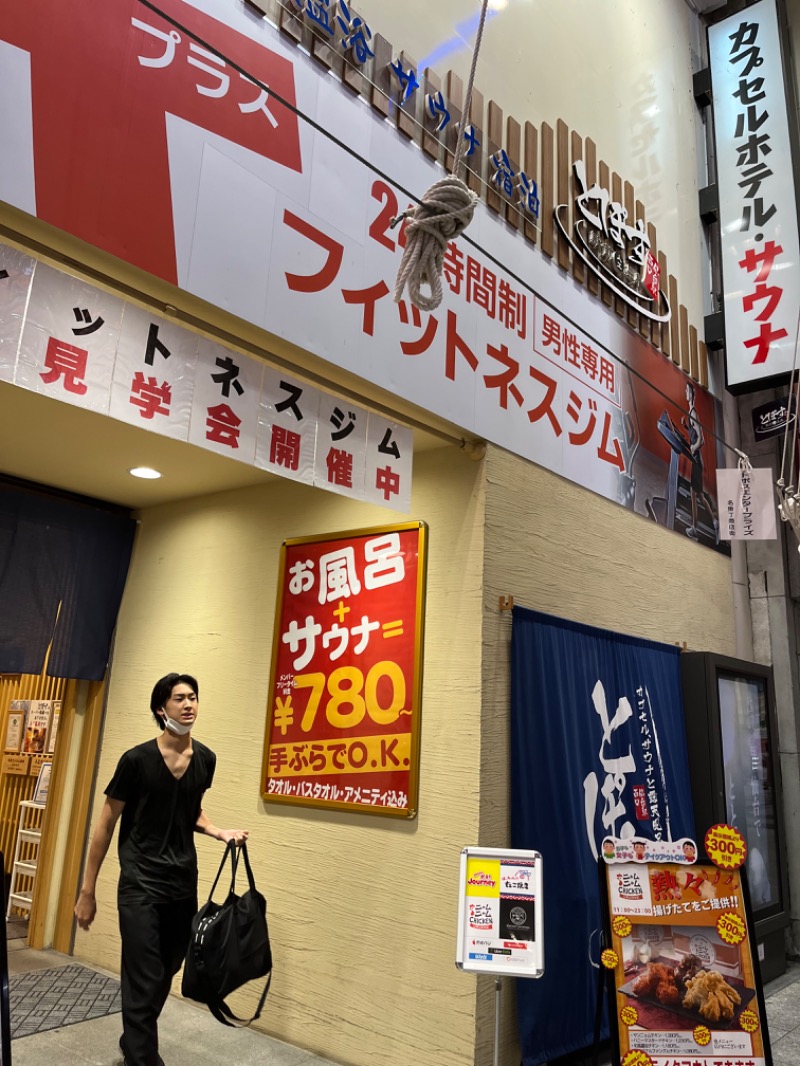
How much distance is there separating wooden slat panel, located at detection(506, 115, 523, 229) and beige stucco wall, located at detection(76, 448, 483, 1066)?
145 cm

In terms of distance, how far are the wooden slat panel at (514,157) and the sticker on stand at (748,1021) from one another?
3.75 metres

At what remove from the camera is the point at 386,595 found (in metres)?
3.86

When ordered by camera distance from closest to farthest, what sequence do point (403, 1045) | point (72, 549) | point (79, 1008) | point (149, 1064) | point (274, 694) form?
point (149, 1064) < point (403, 1045) < point (79, 1008) < point (274, 694) < point (72, 549)

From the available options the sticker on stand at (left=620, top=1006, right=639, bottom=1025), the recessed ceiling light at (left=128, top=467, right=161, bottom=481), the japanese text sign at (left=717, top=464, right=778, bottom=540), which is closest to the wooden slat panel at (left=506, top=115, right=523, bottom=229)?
the recessed ceiling light at (left=128, top=467, right=161, bottom=481)

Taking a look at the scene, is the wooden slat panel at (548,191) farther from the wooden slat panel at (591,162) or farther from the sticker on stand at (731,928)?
the sticker on stand at (731,928)

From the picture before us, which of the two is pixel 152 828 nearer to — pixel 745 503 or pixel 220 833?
pixel 220 833

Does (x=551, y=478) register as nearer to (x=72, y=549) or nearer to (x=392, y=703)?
(x=392, y=703)

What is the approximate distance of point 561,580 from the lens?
4184 millimetres

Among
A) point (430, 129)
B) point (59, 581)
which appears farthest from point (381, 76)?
point (59, 581)

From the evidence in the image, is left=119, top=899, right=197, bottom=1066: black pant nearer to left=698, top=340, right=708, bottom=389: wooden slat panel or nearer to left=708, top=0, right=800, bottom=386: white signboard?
left=698, top=340, right=708, bottom=389: wooden slat panel

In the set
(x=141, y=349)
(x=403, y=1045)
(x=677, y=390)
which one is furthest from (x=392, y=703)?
(x=677, y=390)

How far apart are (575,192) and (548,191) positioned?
15.7 inches

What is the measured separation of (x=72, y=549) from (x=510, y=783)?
2.87m

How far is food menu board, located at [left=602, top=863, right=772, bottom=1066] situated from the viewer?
107 inches
